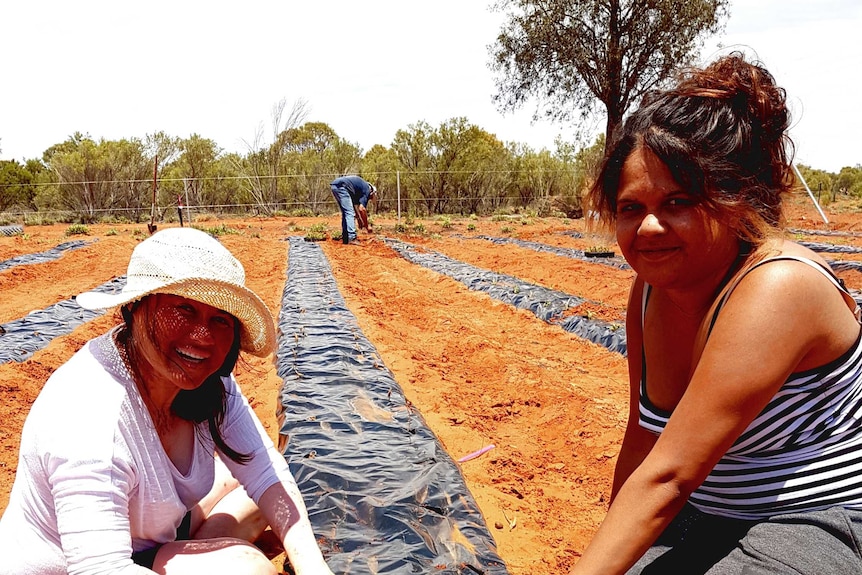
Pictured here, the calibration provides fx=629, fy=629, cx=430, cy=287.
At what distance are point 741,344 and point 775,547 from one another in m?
0.43

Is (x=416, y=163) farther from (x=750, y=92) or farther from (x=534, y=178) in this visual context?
(x=750, y=92)

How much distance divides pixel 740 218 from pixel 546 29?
17012 mm

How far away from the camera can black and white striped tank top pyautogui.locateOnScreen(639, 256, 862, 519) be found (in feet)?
3.96

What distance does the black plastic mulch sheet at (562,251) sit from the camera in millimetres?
10234

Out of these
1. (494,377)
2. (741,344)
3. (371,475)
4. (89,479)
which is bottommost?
(494,377)

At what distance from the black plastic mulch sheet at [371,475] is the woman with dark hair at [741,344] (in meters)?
1.00

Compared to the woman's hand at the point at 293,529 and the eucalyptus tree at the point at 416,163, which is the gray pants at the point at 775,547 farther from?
the eucalyptus tree at the point at 416,163

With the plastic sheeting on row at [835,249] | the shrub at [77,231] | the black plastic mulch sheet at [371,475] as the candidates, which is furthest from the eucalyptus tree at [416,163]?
the black plastic mulch sheet at [371,475]

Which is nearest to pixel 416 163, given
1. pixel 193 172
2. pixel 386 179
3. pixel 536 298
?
pixel 386 179

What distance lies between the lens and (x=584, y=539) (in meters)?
2.62

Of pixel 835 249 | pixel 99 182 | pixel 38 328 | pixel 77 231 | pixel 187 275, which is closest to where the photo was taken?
pixel 187 275

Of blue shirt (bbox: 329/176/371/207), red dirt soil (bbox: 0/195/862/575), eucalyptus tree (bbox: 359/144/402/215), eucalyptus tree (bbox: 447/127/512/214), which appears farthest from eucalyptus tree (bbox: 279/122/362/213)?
red dirt soil (bbox: 0/195/862/575)

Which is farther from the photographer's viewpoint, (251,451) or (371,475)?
(371,475)

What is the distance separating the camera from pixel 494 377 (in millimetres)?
4641
